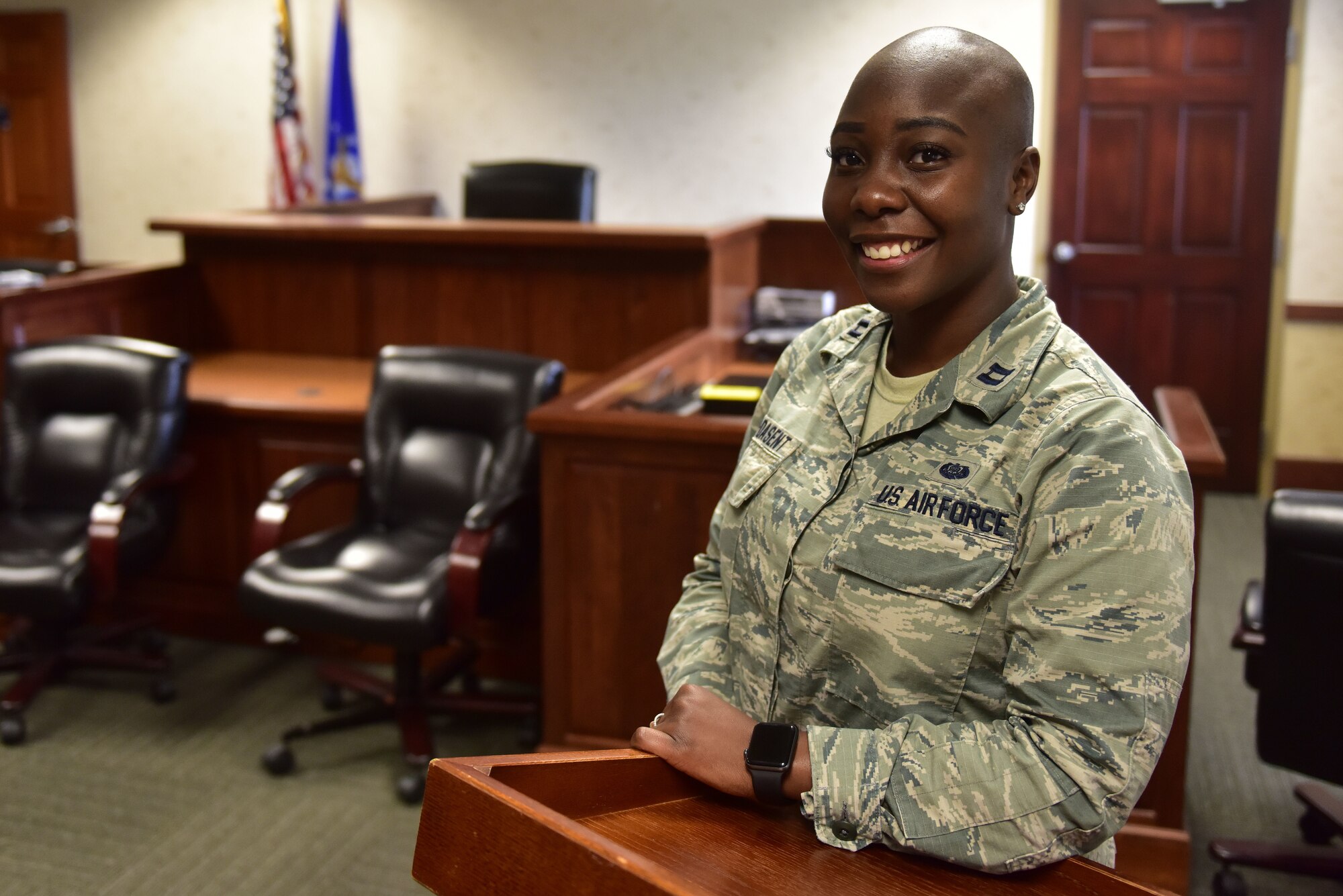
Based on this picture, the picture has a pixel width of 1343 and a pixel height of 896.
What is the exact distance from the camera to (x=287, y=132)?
19.4 ft

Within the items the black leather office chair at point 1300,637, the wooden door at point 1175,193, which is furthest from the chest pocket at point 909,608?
the wooden door at point 1175,193

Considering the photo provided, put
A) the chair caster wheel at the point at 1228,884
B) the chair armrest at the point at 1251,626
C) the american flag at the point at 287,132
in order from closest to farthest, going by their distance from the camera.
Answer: the chair armrest at the point at 1251,626 → the chair caster wheel at the point at 1228,884 → the american flag at the point at 287,132

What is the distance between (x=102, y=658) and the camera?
3213mm

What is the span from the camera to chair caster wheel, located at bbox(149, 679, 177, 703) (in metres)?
3.16

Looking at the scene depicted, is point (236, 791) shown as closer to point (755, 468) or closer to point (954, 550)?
point (755, 468)

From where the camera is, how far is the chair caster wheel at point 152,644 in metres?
3.46

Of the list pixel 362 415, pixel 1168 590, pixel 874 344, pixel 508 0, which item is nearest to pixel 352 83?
pixel 508 0

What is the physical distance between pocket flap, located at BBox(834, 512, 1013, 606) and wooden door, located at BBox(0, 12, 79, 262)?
258 inches

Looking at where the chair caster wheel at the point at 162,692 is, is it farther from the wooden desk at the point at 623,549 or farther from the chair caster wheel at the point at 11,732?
the wooden desk at the point at 623,549

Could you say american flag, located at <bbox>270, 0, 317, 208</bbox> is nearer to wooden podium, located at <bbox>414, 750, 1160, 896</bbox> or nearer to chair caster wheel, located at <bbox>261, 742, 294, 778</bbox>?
chair caster wheel, located at <bbox>261, 742, 294, 778</bbox>

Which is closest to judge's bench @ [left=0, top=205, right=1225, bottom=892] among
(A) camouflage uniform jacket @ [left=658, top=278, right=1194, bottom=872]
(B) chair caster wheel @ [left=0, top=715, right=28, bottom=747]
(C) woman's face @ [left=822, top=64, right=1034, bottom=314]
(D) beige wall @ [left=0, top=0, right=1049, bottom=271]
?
(B) chair caster wheel @ [left=0, top=715, right=28, bottom=747]

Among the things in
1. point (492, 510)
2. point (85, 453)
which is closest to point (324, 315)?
point (85, 453)

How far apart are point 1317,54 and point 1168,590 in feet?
15.3

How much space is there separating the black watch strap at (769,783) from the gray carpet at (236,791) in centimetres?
151
